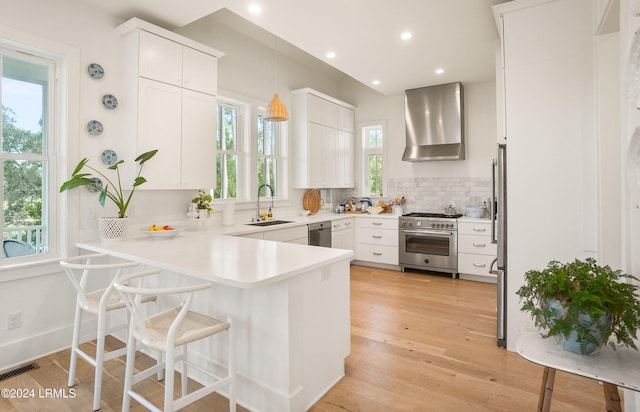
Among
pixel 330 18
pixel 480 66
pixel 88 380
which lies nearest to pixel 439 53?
pixel 480 66

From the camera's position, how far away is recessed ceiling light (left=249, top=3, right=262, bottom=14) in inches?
116

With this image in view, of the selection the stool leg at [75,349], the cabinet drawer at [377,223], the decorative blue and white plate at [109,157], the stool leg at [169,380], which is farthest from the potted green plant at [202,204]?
the cabinet drawer at [377,223]

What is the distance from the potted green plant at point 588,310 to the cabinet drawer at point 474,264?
3602 millimetres

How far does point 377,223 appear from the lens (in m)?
5.42

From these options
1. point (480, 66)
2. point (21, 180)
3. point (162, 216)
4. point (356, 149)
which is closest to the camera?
point (21, 180)

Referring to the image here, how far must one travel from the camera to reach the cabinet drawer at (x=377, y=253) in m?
5.29

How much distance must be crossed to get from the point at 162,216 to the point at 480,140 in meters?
4.42

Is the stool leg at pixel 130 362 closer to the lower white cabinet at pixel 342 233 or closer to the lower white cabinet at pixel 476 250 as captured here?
the lower white cabinet at pixel 342 233

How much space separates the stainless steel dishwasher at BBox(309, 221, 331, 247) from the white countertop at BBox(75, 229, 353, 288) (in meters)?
1.83

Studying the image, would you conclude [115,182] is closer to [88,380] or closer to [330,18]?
[88,380]

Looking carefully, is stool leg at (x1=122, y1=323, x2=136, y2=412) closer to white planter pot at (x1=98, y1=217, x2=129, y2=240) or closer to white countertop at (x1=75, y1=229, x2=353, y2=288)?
white countertop at (x1=75, y1=229, x2=353, y2=288)

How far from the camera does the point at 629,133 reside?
1.44 meters

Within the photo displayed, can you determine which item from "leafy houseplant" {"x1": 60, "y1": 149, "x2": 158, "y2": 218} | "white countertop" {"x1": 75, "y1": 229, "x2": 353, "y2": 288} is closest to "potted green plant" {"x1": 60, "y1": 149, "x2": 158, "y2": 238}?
"leafy houseplant" {"x1": 60, "y1": 149, "x2": 158, "y2": 218}

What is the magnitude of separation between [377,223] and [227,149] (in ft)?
8.10
